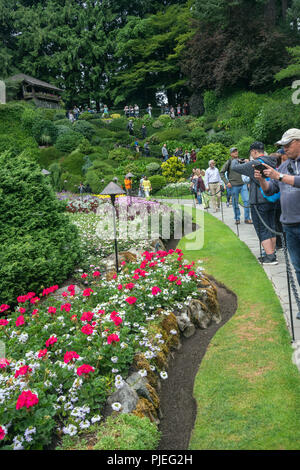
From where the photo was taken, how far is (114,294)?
475cm

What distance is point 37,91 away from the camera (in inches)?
1564

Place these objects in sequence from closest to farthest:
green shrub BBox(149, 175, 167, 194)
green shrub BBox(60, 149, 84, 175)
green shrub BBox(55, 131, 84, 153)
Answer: green shrub BBox(149, 175, 167, 194) < green shrub BBox(60, 149, 84, 175) < green shrub BBox(55, 131, 84, 153)

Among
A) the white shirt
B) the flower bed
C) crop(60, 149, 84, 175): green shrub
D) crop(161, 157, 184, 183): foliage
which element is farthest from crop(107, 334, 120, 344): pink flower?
crop(60, 149, 84, 175): green shrub

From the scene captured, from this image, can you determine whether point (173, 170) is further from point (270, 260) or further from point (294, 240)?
point (294, 240)

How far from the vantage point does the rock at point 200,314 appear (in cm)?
477

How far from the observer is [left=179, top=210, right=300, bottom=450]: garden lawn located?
2682 mm

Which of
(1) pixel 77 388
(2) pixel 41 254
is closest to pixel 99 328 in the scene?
(1) pixel 77 388

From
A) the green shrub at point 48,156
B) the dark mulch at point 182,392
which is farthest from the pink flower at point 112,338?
the green shrub at point 48,156

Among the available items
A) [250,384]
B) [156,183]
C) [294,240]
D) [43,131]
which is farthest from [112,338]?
[43,131]

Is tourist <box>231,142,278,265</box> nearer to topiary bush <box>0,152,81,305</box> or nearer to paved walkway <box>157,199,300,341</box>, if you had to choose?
paved walkway <box>157,199,300,341</box>

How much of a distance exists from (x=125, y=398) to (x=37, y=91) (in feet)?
142

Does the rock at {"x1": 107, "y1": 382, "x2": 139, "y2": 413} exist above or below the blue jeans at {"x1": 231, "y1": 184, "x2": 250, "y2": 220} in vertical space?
below

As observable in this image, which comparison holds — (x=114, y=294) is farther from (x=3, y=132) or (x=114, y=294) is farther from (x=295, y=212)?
(x=3, y=132)

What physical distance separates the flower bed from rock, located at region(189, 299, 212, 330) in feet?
0.45
